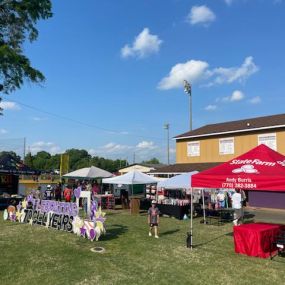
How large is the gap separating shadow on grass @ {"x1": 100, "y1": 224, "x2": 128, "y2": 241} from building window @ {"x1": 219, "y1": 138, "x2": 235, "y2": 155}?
18251 millimetres

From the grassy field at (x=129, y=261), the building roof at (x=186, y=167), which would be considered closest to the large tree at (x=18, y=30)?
the grassy field at (x=129, y=261)

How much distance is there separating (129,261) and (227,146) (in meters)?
24.3

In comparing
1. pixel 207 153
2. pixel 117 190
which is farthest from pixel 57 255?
pixel 207 153

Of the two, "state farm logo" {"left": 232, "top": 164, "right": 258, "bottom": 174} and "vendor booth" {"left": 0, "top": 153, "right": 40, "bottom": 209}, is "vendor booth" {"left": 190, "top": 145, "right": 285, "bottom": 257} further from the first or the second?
"vendor booth" {"left": 0, "top": 153, "right": 40, "bottom": 209}

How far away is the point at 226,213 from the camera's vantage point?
65.7ft

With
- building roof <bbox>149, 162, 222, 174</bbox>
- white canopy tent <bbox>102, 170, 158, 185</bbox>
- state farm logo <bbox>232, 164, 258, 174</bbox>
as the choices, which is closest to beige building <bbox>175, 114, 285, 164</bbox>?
building roof <bbox>149, 162, 222, 174</bbox>

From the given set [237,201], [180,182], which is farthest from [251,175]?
[180,182]

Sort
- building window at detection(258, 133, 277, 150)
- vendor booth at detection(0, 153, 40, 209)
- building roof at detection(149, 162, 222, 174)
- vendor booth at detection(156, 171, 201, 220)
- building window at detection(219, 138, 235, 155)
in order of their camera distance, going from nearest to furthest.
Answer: vendor booth at detection(156, 171, 201, 220)
vendor booth at detection(0, 153, 40, 209)
building window at detection(258, 133, 277, 150)
building window at detection(219, 138, 235, 155)
building roof at detection(149, 162, 222, 174)

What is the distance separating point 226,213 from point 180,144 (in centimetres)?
1839

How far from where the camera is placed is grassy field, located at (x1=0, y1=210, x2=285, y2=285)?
886cm

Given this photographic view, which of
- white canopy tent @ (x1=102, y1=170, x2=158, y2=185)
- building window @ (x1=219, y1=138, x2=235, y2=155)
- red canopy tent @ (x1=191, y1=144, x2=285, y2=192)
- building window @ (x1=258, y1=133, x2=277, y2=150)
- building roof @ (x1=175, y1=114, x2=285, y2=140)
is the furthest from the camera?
building window @ (x1=219, y1=138, x2=235, y2=155)

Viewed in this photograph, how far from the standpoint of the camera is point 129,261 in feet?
34.3

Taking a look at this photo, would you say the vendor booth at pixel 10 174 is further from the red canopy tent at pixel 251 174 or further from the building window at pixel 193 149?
the red canopy tent at pixel 251 174

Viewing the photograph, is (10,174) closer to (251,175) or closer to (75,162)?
(251,175)
